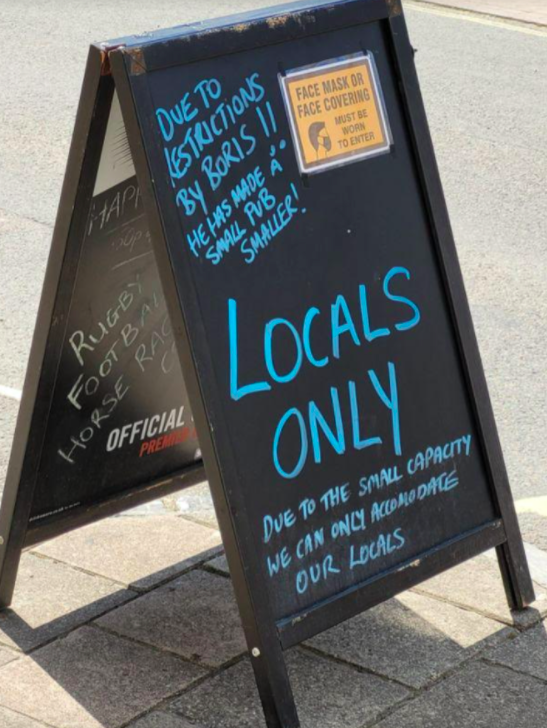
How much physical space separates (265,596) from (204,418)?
1.59ft

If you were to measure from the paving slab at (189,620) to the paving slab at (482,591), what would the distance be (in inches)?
24.8

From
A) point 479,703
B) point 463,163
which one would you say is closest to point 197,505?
point 479,703

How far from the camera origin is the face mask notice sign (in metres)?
3.38

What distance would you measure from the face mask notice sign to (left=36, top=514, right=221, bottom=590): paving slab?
4.69ft

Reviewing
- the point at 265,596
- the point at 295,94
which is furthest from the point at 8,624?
the point at 295,94

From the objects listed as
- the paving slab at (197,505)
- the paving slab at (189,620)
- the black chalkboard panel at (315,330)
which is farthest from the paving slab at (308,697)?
the paving slab at (197,505)

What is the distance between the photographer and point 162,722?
3314 mm

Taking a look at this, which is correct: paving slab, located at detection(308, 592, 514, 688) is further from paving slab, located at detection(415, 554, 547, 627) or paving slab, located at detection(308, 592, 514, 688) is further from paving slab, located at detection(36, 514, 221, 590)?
paving slab, located at detection(36, 514, 221, 590)

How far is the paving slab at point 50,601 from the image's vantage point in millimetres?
3727

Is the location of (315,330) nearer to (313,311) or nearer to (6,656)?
(313,311)

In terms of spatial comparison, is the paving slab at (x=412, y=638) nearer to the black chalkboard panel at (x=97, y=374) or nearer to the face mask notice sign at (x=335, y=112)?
the black chalkboard panel at (x=97, y=374)

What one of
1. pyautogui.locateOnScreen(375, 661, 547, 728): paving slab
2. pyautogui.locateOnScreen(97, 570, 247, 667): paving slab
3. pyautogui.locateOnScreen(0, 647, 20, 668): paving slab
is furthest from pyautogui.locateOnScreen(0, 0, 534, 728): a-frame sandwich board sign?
pyautogui.locateOnScreen(0, 647, 20, 668): paving slab

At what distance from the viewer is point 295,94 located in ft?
11.0

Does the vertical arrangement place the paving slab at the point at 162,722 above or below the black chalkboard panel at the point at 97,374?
below
